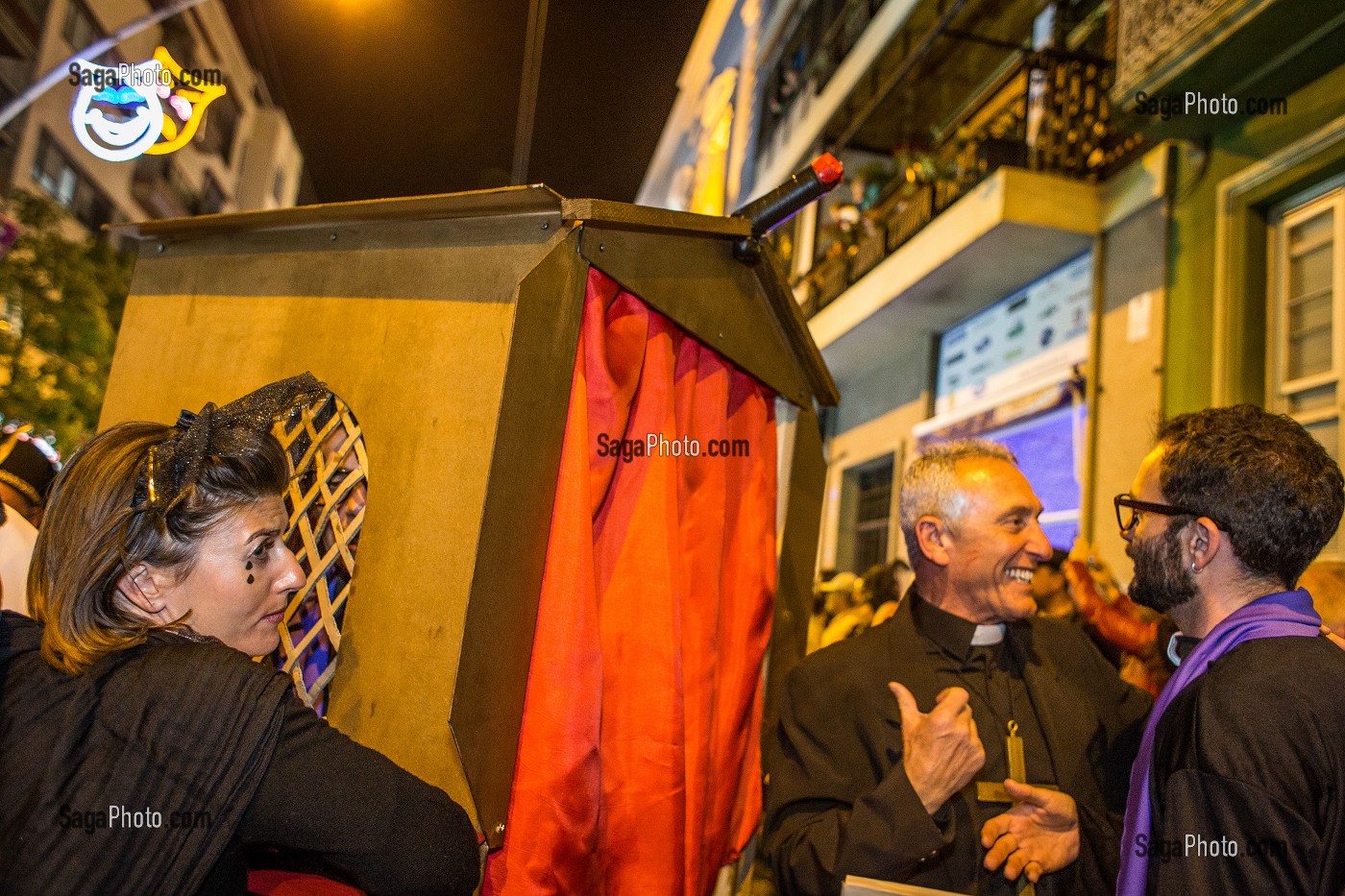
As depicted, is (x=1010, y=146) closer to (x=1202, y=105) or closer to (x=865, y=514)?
(x=1202, y=105)

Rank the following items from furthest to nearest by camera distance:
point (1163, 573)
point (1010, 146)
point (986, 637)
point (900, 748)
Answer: point (1010, 146), point (986, 637), point (900, 748), point (1163, 573)

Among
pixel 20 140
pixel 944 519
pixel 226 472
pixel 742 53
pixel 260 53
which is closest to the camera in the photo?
pixel 226 472

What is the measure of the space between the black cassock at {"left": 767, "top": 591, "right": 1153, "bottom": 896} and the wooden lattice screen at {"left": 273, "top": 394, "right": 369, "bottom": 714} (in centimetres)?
128

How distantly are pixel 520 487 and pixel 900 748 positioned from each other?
1.39 m

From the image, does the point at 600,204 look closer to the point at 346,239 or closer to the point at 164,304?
the point at 346,239

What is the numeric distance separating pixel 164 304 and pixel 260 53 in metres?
0.82

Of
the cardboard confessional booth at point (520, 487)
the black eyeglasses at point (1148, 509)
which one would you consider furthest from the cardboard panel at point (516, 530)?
the black eyeglasses at point (1148, 509)

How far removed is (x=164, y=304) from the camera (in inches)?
91.9

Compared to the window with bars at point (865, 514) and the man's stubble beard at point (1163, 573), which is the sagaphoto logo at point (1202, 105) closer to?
the man's stubble beard at point (1163, 573)

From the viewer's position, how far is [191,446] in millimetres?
1638

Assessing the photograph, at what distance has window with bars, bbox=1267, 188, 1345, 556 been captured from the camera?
224 inches

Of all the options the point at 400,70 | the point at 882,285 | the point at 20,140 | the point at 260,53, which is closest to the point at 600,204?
the point at 400,70

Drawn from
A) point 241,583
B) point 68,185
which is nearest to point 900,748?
point 241,583

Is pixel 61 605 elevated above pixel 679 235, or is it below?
below
